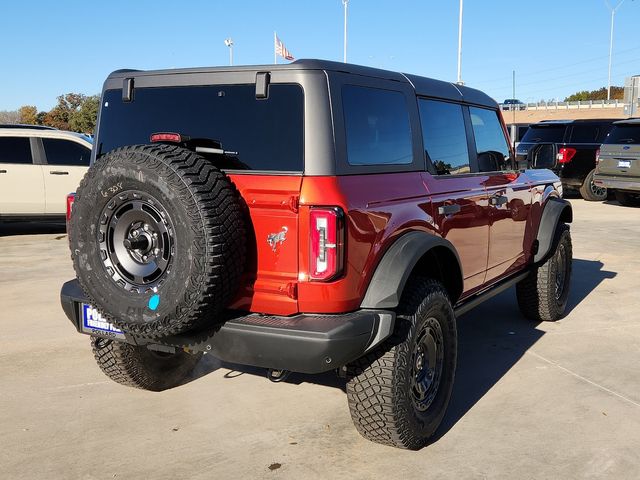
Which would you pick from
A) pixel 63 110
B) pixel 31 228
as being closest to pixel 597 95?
pixel 63 110

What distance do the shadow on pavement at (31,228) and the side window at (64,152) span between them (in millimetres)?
1146

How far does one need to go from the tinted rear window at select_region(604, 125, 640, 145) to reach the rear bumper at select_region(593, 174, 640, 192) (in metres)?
0.77

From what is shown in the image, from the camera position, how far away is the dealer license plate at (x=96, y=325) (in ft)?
10.8

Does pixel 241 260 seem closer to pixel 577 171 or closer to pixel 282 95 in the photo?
pixel 282 95

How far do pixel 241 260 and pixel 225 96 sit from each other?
2.80ft

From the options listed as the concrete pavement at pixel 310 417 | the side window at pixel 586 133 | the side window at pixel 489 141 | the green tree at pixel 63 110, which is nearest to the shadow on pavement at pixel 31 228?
the concrete pavement at pixel 310 417

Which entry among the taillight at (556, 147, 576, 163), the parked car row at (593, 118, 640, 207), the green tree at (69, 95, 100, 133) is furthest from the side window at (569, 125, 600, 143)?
the green tree at (69, 95, 100, 133)

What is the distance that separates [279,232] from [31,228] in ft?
33.5

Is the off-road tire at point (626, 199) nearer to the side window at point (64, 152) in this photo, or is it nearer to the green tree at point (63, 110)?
the side window at point (64, 152)

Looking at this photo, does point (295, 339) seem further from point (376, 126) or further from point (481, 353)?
point (481, 353)

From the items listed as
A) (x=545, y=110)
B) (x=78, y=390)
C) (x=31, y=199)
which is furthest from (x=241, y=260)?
(x=545, y=110)

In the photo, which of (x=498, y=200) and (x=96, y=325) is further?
(x=498, y=200)

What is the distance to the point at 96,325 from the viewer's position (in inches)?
133

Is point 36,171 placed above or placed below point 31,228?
above
